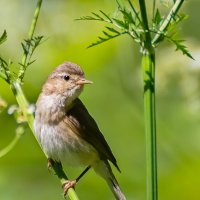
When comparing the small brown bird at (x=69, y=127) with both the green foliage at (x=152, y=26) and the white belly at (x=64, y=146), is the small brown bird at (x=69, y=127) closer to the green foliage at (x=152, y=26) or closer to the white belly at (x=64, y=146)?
the white belly at (x=64, y=146)

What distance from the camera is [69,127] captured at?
4441mm

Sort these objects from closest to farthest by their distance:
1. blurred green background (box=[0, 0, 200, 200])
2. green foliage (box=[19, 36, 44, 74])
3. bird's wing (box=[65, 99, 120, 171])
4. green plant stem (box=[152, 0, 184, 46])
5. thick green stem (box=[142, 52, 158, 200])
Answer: thick green stem (box=[142, 52, 158, 200])
green plant stem (box=[152, 0, 184, 46])
green foliage (box=[19, 36, 44, 74])
bird's wing (box=[65, 99, 120, 171])
blurred green background (box=[0, 0, 200, 200])

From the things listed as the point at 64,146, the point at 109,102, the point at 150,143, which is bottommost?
the point at 109,102

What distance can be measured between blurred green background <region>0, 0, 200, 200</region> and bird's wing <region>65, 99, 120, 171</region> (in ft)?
1.46

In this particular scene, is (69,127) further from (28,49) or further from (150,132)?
(150,132)

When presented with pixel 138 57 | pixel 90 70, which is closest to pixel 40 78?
pixel 90 70

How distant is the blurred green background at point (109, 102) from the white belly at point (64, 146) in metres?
0.50

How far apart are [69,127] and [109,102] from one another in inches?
55.4

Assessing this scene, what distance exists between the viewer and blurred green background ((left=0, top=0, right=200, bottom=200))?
4.71 meters

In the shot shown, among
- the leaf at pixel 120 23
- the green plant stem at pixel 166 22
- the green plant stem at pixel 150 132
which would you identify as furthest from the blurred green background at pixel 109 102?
the green plant stem at pixel 150 132

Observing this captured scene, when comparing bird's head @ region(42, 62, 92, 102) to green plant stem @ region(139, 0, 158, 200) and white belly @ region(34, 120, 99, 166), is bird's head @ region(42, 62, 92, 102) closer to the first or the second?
white belly @ region(34, 120, 99, 166)

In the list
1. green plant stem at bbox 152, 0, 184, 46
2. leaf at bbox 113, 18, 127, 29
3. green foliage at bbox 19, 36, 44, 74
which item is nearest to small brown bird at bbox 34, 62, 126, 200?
green foliage at bbox 19, 36, 44, 74

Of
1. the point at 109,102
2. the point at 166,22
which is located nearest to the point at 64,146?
the point at 109,102

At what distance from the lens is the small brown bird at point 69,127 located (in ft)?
13.9
